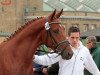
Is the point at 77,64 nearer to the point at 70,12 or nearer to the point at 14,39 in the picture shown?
the point at 14,39

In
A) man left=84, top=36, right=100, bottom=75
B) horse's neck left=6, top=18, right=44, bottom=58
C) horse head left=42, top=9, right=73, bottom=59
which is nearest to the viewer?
horse head left=42, top=9, right=73, bottom=59

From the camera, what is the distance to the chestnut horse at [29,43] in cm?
561

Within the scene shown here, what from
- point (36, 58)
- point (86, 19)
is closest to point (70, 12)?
point (86, 19)

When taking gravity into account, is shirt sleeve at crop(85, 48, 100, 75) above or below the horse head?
below

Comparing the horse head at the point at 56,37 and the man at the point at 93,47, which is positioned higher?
the horse head at the point at 56,37

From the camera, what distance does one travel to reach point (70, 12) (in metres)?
58.0

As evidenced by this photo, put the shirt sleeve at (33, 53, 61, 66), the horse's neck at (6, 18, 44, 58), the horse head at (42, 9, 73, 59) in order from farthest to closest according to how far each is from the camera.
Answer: the shirt sleeve at (33, 53, 61, 66)
the horse's neck at (6, 18, 44, 58)
the horse head at (42, 9, 73, 59)

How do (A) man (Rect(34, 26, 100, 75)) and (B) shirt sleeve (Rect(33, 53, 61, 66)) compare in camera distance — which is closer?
(A) man (Rect(34, 26, 100, 75))

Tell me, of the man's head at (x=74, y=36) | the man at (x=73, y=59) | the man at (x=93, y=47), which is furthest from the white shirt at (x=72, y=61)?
the man at (x=93, y=47)

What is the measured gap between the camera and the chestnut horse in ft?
18.4

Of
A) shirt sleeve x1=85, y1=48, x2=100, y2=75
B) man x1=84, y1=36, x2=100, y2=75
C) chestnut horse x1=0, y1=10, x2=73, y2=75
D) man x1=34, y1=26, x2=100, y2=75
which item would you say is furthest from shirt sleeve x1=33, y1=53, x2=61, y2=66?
man x1=84, y1=36, x2=100, y2=75

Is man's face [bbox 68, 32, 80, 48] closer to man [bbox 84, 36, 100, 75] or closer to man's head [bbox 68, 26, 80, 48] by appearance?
man's head [bbox 68, 26, 80, 48]

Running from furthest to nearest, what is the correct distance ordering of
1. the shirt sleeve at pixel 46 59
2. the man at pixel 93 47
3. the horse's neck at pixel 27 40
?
the man at pixel 93 47, the shirt sleeve at pixel 46 59, the horse's neck at pixel 27 40

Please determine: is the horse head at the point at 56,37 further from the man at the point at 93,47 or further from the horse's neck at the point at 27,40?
the man at the point at 93,47
